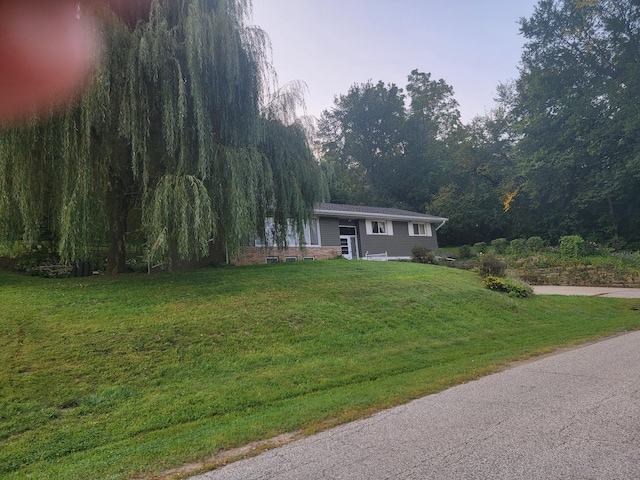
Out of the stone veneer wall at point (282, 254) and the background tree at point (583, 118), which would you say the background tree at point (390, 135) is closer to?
the background tree at point (583, 118)

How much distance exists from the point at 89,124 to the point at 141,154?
3.96ft

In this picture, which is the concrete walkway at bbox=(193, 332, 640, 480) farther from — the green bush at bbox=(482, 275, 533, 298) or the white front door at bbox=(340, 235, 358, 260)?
the white front door at bbox=(340, 235, 358, 260)

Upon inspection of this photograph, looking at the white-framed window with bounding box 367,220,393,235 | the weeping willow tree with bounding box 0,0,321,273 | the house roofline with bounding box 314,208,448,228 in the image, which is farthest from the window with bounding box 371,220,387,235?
the weeping willow tree with bounding box 0,0,321,273

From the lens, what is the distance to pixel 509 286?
13.1 m

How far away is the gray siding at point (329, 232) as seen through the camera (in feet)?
66.0

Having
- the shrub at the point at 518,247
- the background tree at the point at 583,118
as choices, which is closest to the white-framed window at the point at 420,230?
the shrub at the point at 518,247

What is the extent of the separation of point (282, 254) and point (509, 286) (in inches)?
364

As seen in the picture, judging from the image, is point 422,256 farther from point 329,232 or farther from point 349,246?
point 329,232

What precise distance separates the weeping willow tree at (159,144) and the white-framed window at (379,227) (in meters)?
12.7

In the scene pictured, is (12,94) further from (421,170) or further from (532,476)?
(421,170)

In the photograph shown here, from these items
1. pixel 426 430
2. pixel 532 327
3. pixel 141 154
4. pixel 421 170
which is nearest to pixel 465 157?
pixel 421 170

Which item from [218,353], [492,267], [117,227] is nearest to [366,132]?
[492,267]

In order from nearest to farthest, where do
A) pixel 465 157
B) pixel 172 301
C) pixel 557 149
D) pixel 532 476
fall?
pixel 532 476, pixel 172 301, pixel 557 149, pixel 465 157

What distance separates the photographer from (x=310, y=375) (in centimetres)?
593
